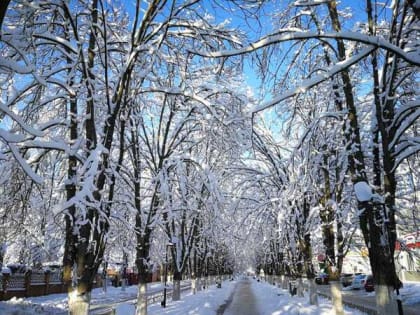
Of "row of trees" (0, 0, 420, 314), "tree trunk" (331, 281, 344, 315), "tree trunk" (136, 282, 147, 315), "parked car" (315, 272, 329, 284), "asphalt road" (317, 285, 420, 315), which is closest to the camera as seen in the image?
"row of trees" (0, 0, 420, 314)

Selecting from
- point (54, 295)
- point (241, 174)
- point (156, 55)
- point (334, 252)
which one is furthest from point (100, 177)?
point (54, 295)

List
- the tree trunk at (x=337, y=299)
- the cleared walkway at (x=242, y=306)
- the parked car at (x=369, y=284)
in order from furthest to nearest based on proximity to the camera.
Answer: the parked car at (x=369, y=284) < the cleared walkway at (x=242, y=306) < the tree trunk at (x=337, y=299)

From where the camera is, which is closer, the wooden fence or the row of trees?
the row of trees

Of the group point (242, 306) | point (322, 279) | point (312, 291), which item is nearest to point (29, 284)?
point (242, 306)

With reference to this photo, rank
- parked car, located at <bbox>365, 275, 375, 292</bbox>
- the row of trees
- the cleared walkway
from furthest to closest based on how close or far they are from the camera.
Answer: parked car, located at <bbox>365, 275, 375, 292</bbox> → the cleared walkway → the row of trees

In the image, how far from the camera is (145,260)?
13.2 meters

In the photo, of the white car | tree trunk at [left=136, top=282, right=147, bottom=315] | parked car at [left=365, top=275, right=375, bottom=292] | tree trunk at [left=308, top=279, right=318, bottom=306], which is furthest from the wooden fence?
the white car

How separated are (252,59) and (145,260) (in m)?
8.58

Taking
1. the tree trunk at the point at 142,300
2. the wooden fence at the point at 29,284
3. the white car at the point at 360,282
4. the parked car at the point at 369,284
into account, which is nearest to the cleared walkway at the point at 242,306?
the tree trunk at the point at 142,300

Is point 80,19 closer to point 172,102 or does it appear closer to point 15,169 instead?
point 15,169

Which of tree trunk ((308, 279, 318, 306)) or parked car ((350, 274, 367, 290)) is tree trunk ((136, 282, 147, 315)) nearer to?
tree trunk ((308, 279, 318, 306))

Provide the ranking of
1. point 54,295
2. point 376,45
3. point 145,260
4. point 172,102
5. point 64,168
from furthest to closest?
point 54,295
point 172,102
point 145,260
point 64,168
point 376,45

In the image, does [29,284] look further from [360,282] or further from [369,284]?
[360,282]

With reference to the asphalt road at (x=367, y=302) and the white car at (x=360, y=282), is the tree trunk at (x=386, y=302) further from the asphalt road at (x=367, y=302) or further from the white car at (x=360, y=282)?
the white car at (x=360, y=282)
